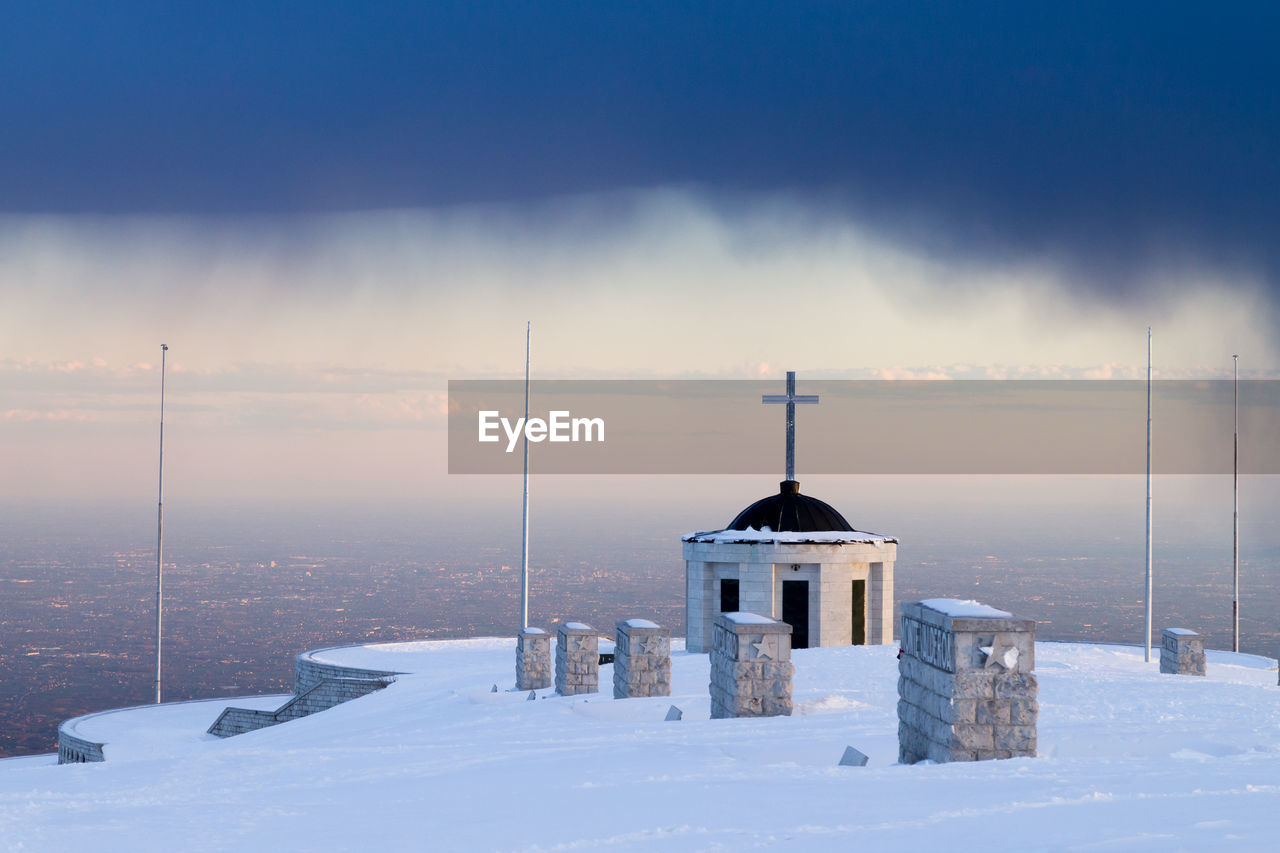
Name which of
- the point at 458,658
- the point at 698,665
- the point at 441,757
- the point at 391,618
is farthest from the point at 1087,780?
the point at 391,618

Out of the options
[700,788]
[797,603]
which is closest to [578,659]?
[797,603]

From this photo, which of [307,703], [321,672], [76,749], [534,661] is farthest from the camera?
[321,672]

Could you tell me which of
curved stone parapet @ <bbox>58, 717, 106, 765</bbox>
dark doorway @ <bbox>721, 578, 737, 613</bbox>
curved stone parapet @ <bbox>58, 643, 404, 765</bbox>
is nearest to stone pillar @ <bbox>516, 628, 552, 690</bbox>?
dark doorway @ <bbox>721, 578, 737, 613</bbox>

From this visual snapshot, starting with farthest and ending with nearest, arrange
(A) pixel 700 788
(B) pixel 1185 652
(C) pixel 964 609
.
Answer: (B) pixel 1185 652, (C) pixel 964 609, (A) pixel 700 788

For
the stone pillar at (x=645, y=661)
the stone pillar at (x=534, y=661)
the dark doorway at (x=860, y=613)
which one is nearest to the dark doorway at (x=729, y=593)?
the dark doorway at (x=860, y=613)

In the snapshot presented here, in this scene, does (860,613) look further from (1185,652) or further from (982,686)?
(982,686)

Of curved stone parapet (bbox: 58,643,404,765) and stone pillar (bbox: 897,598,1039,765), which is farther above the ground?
stone pillar (bbox: 897,598,1039,765)

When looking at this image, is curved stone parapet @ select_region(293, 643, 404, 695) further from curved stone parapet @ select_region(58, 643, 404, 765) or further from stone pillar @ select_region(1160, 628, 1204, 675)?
stone pillar @ select_region(1160, 628, 1204, 675)
